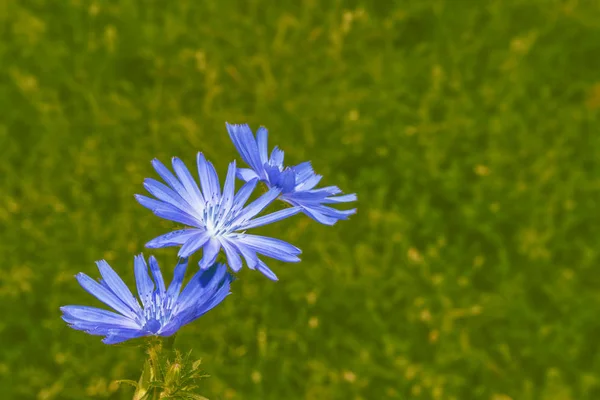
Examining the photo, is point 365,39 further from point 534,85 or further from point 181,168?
point 181,168

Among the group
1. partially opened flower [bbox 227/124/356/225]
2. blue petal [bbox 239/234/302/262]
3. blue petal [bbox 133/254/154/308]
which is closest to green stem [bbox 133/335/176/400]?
blue petal [bbox 133/254/154/308]

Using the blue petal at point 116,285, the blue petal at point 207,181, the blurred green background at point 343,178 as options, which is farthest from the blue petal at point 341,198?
the blurred green background at point 343,178

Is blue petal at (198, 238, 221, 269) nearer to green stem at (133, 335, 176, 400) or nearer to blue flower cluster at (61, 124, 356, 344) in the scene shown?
blue flower cluster at (61, 124, 356, 344)

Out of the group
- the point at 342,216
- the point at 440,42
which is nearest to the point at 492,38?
the point at 440,42

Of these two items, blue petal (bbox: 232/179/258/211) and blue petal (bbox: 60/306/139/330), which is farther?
blue petal (bbox: 232/179/258/211)

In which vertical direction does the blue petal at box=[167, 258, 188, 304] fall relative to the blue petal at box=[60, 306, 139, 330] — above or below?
above

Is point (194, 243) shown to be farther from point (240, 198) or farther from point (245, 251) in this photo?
point (240, 198)

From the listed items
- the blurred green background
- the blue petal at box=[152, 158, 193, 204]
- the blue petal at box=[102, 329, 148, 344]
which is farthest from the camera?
the blurred green background

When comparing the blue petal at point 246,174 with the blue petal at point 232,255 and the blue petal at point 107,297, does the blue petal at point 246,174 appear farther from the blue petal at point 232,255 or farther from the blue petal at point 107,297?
the blue petal at point 107,297
